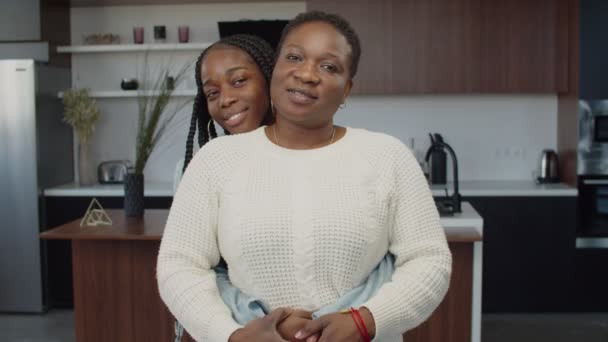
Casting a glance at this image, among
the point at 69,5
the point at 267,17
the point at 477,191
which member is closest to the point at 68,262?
the point at 69,5

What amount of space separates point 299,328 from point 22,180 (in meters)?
3.82

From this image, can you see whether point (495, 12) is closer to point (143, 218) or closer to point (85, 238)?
point (143, 218)

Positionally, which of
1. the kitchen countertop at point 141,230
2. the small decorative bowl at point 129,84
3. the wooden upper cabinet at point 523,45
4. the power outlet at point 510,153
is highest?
the wooden upper cabinet at point 523,45

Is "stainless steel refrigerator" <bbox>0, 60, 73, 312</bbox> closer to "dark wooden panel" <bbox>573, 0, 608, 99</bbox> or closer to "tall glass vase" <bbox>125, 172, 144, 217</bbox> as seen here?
"tall glass vase" <bbox>125, 172, 144, 217</bbox>

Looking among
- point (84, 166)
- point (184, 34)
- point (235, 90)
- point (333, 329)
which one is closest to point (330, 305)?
point (333, 329)

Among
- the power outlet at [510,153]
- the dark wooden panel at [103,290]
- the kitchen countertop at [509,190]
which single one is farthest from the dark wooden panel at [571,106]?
the dark wooden panel at [103,290]

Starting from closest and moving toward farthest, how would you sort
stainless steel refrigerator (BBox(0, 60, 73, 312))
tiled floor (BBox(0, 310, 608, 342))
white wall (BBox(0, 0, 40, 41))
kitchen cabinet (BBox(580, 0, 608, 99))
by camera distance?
tiled floor (BBox(0, 310, 608, 342)) → kitchen cabinet (BBox(580, 0, 608, 99)) → stainless steel refrigerator (BBox(0, 60, 73, 312)) → white wall (BBox(0, 0, 40, 41))

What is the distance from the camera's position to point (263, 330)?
1.12 meters

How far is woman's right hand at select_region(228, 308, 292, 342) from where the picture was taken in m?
1.11

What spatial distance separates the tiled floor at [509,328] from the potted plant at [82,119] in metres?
0.96

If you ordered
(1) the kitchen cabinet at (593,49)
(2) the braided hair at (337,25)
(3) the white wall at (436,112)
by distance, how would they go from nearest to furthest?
(2) the braided hair at (337,25) < (1) the kitchen cabinet at (593,49) < (3) the white wall at (436,112)

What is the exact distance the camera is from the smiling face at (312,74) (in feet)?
3.95

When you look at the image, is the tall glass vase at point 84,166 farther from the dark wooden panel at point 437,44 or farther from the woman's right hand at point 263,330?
the woman's right hand at point 263,330

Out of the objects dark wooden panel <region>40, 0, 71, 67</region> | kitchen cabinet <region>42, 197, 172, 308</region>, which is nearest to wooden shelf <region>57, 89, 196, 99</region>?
dark wooden panel <region>40, 0, 71, 67</region>
